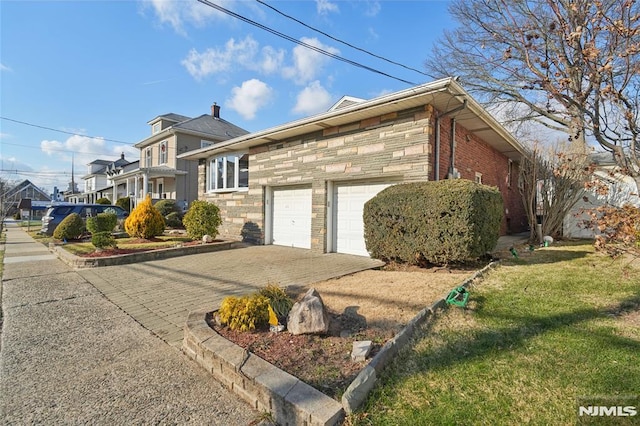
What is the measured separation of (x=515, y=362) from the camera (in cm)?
250

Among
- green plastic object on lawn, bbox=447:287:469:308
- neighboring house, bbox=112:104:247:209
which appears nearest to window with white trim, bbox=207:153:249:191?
neighboring house, bbox=112:104:247:209

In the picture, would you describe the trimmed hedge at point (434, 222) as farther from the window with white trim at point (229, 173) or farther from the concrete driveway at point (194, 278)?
the window with white trim at point (229, 173)

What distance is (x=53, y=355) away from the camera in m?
2.93

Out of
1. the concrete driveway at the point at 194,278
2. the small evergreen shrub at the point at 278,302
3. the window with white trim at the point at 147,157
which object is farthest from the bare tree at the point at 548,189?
the window with white trim at the point at 147,157

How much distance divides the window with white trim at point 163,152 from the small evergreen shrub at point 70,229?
11.3m

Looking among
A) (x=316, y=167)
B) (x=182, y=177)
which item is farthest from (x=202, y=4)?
(x=182, y=177)

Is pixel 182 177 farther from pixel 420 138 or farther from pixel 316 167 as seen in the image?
pixel 420 138

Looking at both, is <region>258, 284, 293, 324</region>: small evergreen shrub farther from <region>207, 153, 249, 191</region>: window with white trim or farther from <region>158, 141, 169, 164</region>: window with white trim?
<region>158, 141, 169, 164</region>: window with white trim

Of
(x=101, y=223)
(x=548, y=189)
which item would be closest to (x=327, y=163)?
(x=548, y=189)

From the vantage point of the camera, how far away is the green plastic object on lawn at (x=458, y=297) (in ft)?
11.9

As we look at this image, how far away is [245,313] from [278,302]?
1.59 ft

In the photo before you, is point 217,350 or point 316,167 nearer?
point 217,350

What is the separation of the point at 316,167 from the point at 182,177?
15583mm

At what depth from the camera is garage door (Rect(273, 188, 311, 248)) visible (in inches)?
372
